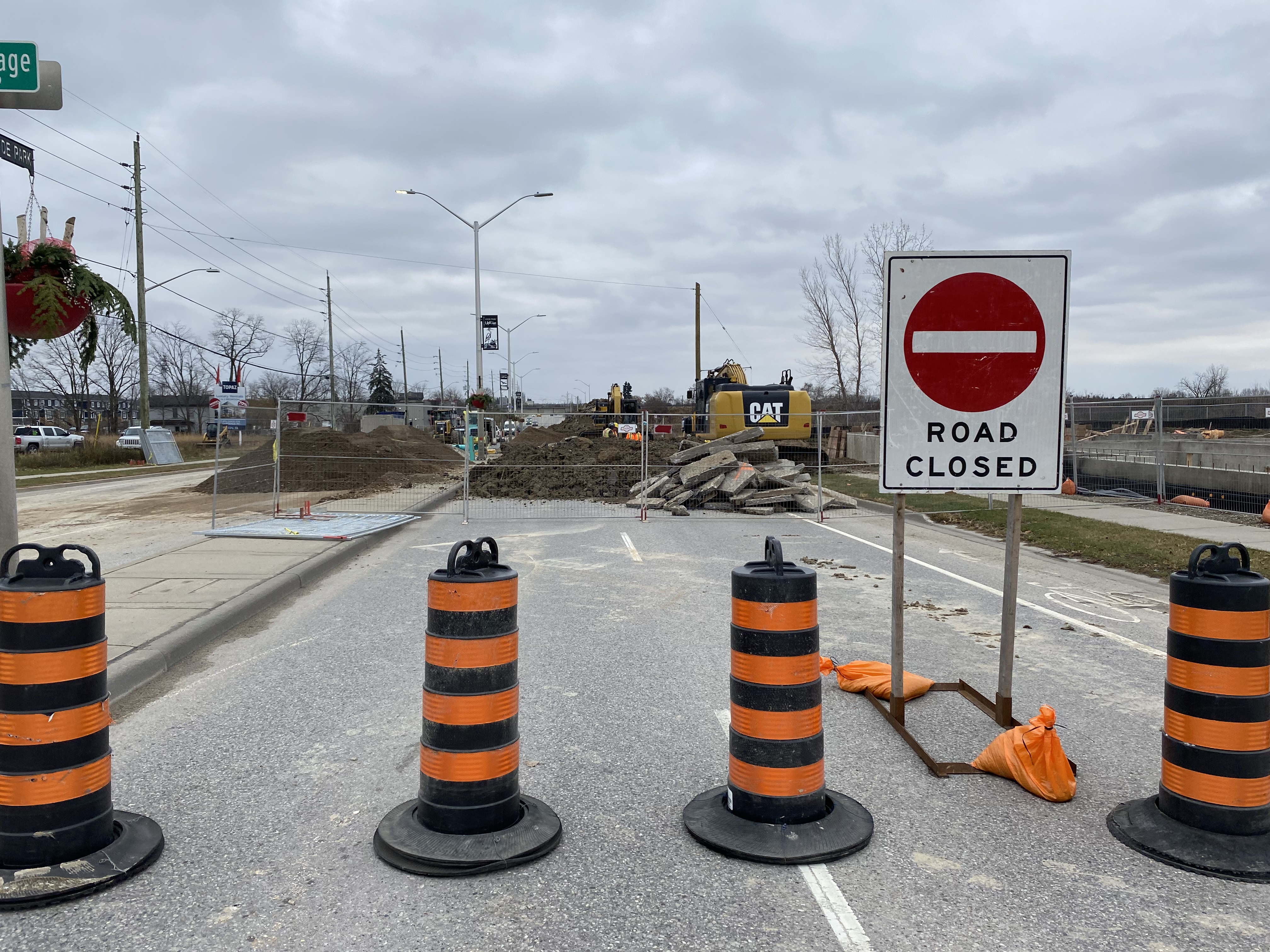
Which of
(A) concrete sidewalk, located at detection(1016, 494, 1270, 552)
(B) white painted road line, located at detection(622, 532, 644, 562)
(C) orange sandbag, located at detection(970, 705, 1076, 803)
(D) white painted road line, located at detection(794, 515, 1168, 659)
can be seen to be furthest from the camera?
(A) concrete sidewalk, located at detection(1016, 494, 1270, 552)

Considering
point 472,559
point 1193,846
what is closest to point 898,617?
point 1193,846

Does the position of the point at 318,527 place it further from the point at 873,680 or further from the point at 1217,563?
the point at 1217,563

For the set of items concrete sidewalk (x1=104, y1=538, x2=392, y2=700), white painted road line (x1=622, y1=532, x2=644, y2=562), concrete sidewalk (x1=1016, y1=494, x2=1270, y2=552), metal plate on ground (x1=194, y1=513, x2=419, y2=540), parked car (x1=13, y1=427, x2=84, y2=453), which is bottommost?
white painted road line (x1=622, y1=532, x2=644, y2=562)

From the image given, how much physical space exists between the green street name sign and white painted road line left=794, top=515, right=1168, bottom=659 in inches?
295

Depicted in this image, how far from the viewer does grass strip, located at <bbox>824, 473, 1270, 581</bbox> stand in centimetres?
1069

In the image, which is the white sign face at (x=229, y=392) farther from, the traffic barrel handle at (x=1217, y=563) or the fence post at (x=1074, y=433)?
the traffic barrel handle at (x=1217, y=563)

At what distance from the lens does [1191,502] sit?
1656 centimetres

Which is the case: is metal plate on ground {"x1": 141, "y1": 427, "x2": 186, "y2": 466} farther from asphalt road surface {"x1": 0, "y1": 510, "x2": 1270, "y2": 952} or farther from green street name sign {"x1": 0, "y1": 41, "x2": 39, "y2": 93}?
green street name sign {"x1": 0, "y1": 41, "x2": 39, "y2": 93}

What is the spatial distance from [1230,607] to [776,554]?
191 centimetres

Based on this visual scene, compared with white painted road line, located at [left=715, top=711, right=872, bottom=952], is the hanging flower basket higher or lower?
higher

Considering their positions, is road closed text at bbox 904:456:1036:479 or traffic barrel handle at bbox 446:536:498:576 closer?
traffic barrel handle at bbox 446:536:498:576

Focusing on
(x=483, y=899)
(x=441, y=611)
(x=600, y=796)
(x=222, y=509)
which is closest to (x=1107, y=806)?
(x=600, y=796)

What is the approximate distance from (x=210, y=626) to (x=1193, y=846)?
7.20m

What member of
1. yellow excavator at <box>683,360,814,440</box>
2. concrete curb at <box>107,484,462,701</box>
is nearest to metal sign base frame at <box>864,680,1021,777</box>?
concrete curb at <box>107,484,462,701</box>
